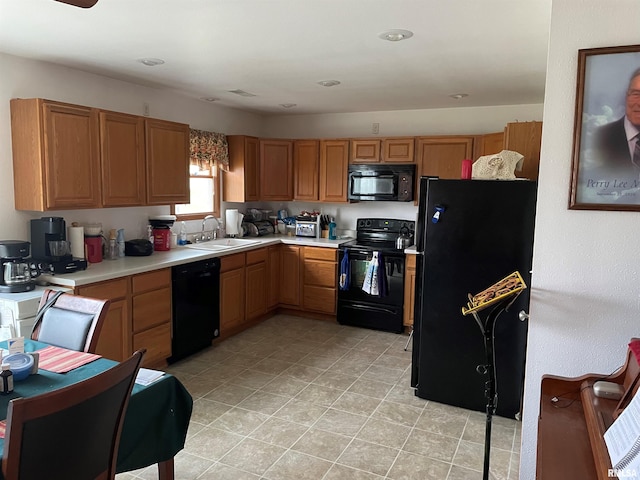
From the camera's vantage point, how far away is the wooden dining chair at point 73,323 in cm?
217

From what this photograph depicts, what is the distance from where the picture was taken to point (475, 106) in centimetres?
504

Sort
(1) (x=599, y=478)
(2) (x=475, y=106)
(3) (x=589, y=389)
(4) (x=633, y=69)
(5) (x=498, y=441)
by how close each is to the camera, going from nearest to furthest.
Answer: (1) (x=599, y=478)
(3) (x=589, y=389)
(4) (x=633, y=69)
(5) (x=498, y=441)
(2) (x=475, y=106)

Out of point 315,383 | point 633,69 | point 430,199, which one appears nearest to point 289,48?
point 430,199

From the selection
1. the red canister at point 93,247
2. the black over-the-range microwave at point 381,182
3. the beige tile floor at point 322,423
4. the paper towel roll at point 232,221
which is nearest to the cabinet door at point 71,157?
the red canister at point 93,247

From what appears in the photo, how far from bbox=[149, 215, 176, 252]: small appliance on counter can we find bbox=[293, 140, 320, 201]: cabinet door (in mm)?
1810

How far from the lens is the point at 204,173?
527 centimetres

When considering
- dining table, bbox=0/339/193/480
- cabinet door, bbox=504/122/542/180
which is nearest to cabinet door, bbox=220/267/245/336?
dining table, bbox=0/339/193/480

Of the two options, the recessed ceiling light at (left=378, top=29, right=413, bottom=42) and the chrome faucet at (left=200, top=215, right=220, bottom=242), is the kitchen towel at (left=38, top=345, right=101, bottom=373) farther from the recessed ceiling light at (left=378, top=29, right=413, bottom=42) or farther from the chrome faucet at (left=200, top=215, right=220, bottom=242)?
the chrome faucet at (left=200, top=215, right=220, bottom=242)

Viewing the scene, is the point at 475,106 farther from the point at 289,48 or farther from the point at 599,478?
the point at 599,478

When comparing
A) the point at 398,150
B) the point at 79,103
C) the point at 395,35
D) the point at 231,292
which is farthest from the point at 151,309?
the point at 398,150

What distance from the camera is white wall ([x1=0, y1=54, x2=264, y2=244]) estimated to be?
3217 millimetres

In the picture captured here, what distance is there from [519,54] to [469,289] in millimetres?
1591

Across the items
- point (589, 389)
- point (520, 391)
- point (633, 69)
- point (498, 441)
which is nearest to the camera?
point (589, 389)

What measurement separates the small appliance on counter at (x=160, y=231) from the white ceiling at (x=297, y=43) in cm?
124
